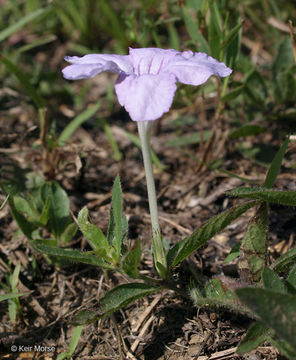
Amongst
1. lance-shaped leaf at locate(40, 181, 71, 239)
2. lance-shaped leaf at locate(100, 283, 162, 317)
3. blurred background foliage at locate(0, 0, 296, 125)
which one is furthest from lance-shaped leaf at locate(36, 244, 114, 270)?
blurred background foliage at locate(0, 0, 296, 125)

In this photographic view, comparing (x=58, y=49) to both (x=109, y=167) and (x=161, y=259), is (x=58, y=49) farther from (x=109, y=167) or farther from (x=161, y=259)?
(x=161, y=259)

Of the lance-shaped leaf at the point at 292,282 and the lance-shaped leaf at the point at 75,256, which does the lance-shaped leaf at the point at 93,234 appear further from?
the lance-shaped leaf at the point at 292,282

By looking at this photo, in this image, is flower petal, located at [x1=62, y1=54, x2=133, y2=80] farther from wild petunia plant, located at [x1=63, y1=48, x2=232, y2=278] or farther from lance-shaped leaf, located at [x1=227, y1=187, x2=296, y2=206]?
lance-shaped leaf, located at [x1=227, y1=187, x2=296, y2=206]

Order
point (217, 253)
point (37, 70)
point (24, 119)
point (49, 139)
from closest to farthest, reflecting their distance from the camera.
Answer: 1. point (217, 253)
2. point (49, 139)
3. point (24, 119)
4. point (37, 70)

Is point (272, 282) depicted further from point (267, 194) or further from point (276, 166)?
point (276, 166)

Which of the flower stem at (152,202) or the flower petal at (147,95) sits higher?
the flower petal at (147,95)

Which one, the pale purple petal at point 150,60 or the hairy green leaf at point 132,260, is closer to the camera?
the hairy green leaf at point 132,260

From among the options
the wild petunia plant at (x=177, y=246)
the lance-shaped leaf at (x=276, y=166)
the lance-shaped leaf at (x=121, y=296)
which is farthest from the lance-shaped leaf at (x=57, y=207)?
the lance-shaped leaf at (x=276, y=166)

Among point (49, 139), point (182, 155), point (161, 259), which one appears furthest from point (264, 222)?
point (49, 139)
